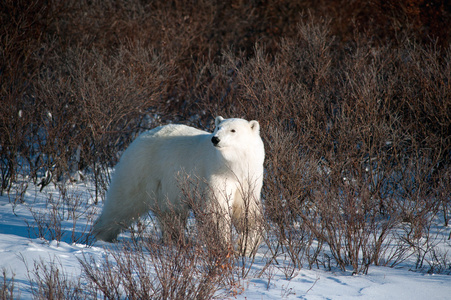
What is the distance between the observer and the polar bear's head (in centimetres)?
364

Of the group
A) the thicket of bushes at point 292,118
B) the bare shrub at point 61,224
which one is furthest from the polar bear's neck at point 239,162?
the bare shrub at point 61,224

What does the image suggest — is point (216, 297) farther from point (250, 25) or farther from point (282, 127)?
point (250, 25)

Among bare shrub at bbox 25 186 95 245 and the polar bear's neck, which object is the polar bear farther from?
bare shrub at bbox 25 186 95 245

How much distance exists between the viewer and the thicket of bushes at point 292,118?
385cm

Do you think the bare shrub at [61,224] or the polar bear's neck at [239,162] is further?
the bare shrub at [61,224]

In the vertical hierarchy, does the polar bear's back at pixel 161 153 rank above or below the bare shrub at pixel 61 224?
above

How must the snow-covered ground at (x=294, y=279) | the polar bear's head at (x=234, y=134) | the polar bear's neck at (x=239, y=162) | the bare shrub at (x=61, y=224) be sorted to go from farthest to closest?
1. the bare shrub at (x=61, y=224)
2. the polar bear's neck at (x=239, y=162)
3. the polar bear's head at (x=234, y=134)
4. the snow-covered ground at (x=294, y=279)

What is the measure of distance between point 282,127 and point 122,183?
1.84 metres

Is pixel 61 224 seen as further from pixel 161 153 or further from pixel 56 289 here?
pixel 56 289

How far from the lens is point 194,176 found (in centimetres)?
407

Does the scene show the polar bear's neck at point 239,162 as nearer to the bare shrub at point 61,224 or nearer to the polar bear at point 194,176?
the polar bear at point 194,176

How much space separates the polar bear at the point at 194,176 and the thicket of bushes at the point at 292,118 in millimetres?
242

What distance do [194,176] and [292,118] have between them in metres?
1.86

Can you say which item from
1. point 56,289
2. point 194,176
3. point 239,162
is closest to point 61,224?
point 194,176
